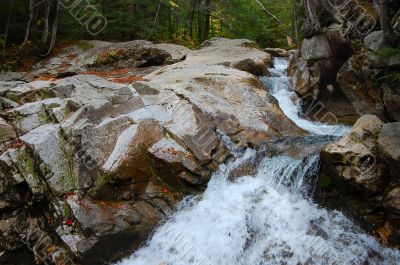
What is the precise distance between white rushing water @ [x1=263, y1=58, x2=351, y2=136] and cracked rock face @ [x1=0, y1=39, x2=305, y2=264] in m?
1.28

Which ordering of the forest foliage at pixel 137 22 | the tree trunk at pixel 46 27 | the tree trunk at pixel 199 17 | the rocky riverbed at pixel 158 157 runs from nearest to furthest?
1. the rocky riverbed at pixel 158 157
2. the tree trunk at pixel 46 27
3. the forest foliage at pixel 137 22
4. the tree trunk at pixel 199 17

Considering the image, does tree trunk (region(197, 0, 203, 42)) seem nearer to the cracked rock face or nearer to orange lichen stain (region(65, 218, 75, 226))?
the cracked rock face

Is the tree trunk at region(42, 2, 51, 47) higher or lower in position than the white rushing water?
higher

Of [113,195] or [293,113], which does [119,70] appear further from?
[113,195]

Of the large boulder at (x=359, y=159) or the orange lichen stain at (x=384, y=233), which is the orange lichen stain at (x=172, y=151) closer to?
the large boulder at (x=359, y=159)

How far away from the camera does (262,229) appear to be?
6.68 metres

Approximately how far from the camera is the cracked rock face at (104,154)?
266 inches

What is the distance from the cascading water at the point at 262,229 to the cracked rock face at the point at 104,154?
46 cm

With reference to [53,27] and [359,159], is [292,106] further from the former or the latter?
[53,27]

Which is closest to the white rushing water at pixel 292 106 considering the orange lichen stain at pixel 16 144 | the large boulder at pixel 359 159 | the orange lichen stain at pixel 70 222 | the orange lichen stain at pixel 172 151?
the large boulder at pixel 359 159

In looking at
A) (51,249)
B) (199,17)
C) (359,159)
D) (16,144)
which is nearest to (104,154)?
(16,144)

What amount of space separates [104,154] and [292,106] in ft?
23.8

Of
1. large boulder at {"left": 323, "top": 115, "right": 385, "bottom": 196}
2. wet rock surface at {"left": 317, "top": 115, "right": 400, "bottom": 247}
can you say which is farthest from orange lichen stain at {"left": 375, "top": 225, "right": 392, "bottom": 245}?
large boulder at {"left": 323, "top": 115, "right": 385, "bottom": 196}

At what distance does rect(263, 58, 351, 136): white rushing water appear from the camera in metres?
10.7
